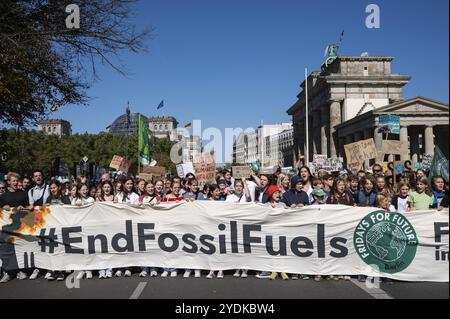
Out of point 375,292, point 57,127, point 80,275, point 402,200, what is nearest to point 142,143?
point 80,275

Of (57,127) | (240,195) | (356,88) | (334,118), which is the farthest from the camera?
(57,127)

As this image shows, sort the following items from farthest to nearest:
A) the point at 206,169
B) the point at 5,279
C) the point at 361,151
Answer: the point at 361,151
the point at 206,169
the point at 5,279

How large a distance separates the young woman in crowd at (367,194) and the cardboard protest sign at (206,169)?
5227 mm

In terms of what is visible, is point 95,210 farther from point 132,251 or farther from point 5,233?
point 5,233

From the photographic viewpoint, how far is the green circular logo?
7152mm

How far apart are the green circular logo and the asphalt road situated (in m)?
0.37

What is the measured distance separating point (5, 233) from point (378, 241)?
6.35 meters

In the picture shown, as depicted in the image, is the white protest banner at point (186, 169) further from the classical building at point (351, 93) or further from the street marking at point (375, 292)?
the classical building at point (351, 93)

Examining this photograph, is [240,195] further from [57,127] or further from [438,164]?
[57,127]

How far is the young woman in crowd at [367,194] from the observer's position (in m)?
8.20

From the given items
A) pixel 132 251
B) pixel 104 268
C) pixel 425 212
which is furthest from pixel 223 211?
pixel 425 212

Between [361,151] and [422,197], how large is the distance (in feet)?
27.6

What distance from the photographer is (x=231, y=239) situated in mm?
7637

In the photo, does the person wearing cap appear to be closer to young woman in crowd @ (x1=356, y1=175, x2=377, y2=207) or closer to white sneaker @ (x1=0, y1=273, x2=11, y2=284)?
young woman in crowd @ (x1=356, y1=175, x2=377, y2=207)
